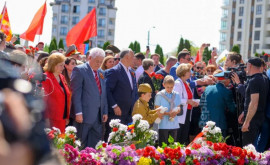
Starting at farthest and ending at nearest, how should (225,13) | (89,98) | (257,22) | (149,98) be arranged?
(225,13) → (257,22) → (149,98) → (89,98)

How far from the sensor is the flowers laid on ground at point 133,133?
6.08 m

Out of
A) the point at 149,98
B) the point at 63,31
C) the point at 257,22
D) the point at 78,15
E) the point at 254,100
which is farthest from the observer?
the point at 78,15

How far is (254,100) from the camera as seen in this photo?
24.8ft

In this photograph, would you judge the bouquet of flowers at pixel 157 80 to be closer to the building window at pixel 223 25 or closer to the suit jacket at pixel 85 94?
the suit jacket at pixel 85 94

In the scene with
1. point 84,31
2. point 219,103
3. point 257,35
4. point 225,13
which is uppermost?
point 225,13

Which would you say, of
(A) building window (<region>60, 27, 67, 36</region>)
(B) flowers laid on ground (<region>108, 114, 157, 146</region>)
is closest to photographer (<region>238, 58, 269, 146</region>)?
(B) flowers laid on ground (<region>108, 114, 157, 146</region>)

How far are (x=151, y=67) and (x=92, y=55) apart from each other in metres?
3.31

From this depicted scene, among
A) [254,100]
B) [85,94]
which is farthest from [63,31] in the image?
[254,100]

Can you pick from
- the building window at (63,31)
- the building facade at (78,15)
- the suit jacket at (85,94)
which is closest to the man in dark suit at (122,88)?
the suit jacket at (85,94)

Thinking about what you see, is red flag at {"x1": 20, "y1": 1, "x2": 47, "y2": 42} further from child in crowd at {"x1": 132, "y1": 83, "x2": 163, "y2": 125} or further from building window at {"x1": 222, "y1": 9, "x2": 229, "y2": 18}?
building window at {"x1": 222, "y1": 9, "x2": 229, "y2": 18}

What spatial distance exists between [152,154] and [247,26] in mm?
93938

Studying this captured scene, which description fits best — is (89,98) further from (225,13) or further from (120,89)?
(225,13)

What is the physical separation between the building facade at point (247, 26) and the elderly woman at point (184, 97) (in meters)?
82.1

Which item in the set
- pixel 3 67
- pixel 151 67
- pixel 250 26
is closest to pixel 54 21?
pixel 250 26
